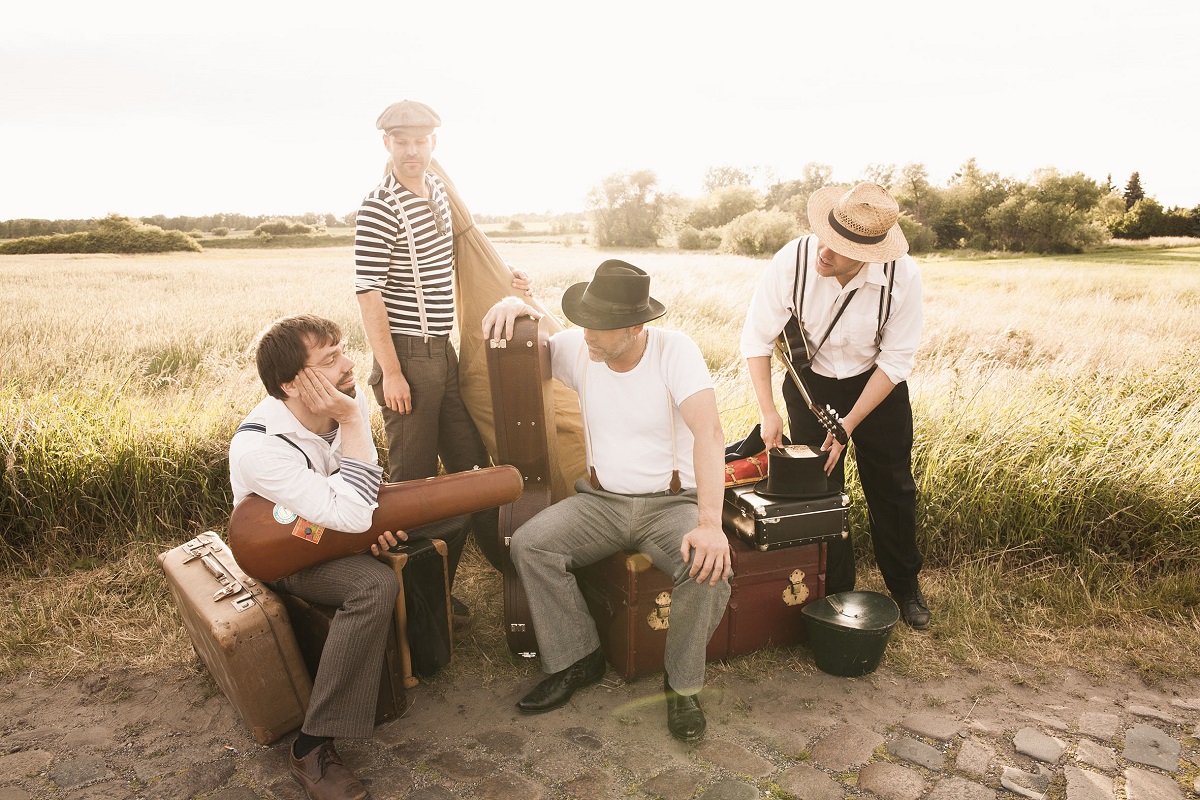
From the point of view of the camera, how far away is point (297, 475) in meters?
2.31

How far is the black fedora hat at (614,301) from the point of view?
2.61m

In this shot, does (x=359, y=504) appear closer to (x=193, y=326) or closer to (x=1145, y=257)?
(x=193, y=326)

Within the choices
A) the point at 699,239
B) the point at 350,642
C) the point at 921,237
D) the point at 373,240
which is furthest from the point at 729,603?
the point at 699,239

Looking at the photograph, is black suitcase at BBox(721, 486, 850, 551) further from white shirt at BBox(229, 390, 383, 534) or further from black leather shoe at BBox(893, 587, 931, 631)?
white shirt at BBox(229, 390, 383, 534)

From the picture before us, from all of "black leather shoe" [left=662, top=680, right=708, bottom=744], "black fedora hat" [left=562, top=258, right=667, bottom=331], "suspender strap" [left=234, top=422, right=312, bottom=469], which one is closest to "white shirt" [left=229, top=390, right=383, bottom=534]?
"suspender strap" [left=234, top=422, right=312, bottom=469]

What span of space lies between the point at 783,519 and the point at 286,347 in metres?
2.02

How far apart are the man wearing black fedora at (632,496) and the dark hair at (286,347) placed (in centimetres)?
75

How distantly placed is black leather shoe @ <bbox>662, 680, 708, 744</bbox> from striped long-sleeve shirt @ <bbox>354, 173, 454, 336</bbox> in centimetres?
188

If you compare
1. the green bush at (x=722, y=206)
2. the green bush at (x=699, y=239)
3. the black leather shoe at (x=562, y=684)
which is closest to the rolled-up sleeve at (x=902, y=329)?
the black leather shoe at (x=562, y=684)

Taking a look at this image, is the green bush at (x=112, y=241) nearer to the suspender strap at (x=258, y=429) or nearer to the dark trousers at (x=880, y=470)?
the suspender strap at (x=258, y=429)

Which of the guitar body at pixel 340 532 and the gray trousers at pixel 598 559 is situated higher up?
the guitar body at pixel 340 532

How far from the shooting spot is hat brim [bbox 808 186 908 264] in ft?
9.64

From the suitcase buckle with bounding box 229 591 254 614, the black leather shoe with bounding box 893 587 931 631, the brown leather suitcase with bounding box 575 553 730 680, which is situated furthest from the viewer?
the black leather shoe with bounding box 893 587 931 631

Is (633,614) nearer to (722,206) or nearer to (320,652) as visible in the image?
(320,652)
